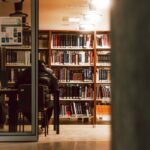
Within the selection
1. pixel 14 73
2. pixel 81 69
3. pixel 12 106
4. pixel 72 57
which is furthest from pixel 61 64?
pixel 12 106

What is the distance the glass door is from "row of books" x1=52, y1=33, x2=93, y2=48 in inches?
87.6

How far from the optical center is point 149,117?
Result: 0.55m

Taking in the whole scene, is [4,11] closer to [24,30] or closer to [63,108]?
[24,30]

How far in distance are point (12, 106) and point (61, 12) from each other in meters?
2.67

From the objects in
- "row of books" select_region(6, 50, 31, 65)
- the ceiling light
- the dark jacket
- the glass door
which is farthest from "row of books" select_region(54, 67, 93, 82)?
the glass door

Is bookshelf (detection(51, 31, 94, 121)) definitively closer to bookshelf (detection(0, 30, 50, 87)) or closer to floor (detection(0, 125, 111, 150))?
floor (detection(0, 125, 111, 150))

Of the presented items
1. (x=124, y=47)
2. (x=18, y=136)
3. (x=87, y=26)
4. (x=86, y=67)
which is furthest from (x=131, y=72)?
(x=86, y=67)

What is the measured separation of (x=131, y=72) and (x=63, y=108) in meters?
6.98

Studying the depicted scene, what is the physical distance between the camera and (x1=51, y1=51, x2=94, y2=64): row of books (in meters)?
7.61

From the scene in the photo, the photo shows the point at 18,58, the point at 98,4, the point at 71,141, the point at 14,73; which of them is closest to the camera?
the point at 71,141

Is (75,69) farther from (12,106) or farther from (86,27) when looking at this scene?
(12,106)

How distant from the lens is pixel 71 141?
4961 mm

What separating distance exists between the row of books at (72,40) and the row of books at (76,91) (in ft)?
2.72

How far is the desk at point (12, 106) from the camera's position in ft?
16.9
